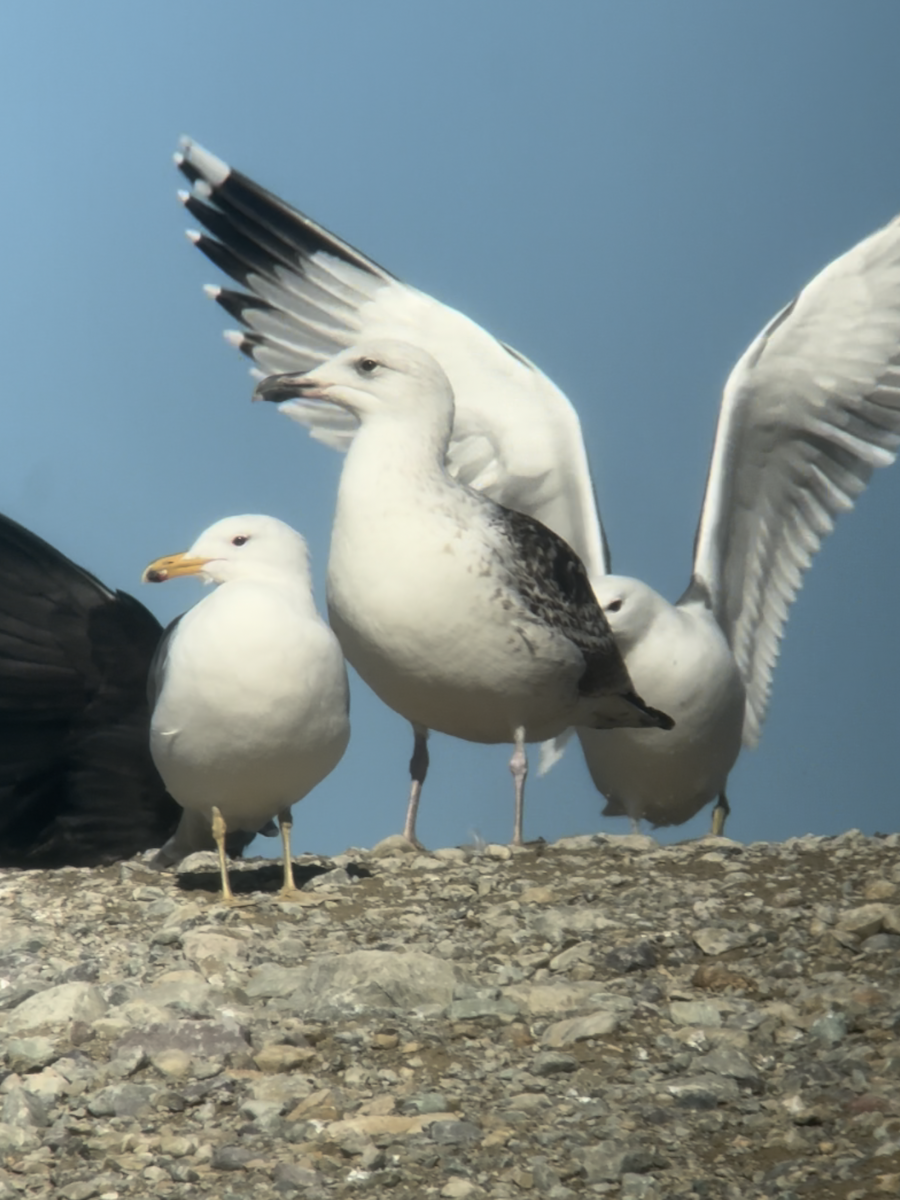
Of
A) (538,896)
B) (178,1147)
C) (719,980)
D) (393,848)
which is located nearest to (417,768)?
(393,848)

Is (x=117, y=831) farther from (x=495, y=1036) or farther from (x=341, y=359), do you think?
(x=495, y=1036)

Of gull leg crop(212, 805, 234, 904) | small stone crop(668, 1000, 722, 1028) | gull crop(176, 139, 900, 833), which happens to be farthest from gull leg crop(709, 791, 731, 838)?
small stone crop(668, 1000, 722, 1028)

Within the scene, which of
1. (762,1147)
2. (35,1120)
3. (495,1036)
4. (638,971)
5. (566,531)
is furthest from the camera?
(566,531)

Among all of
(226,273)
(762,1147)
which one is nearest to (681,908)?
(762,1147)

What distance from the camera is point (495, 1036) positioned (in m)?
3.55

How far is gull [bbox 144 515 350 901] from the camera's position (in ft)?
14.9

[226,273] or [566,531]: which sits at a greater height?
[226,273]

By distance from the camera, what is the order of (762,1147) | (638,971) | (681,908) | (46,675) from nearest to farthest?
1. (762,1147)
2. (638,971)
3. (681,908)
4. (46,675)

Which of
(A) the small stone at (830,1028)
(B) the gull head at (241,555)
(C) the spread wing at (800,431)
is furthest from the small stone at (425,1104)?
(C) the spread wing at (800,431)

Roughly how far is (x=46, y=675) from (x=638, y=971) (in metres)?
2.26

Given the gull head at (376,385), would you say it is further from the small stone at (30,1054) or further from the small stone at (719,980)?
the small stone at (30,1054)

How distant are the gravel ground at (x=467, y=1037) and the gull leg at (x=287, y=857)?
5 cm

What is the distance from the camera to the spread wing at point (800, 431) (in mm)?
7219

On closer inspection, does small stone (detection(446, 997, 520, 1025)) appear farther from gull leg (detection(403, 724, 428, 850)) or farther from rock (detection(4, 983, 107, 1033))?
gull leg (detection(403, 724, 428, 850))
